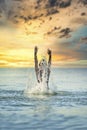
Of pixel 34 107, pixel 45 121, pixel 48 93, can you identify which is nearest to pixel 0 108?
pixel 34 107

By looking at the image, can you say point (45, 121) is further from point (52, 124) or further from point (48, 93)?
point (48, 93)

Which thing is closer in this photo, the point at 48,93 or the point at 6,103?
the point at 6,103

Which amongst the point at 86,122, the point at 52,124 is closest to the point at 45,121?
the point at 52,124

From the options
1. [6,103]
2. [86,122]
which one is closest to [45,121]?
[86,122]

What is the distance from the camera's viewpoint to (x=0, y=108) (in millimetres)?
28031

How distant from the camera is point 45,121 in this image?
75.2 feet

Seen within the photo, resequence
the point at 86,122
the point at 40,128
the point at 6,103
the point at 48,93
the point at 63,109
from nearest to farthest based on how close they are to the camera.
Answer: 1. the point at 40,128
2. the point at 86,122
3. the point at 63,109
4. the point at 6,103
5. the point at 48,93

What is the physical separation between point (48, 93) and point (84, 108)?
1056 centimetres

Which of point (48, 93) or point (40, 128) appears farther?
point (48, 93)

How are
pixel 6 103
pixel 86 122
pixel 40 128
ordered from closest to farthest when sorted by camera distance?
pixel 40 128 < pixel 86 122 < pixel 6 103

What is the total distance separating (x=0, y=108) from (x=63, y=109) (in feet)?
13.9

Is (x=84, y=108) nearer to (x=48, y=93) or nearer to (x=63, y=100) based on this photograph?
(x=63, y=100)

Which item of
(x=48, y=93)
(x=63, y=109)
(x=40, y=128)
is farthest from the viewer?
(x=48, y=93)

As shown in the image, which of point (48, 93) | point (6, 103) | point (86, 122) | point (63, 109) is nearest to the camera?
point (86, 122)
